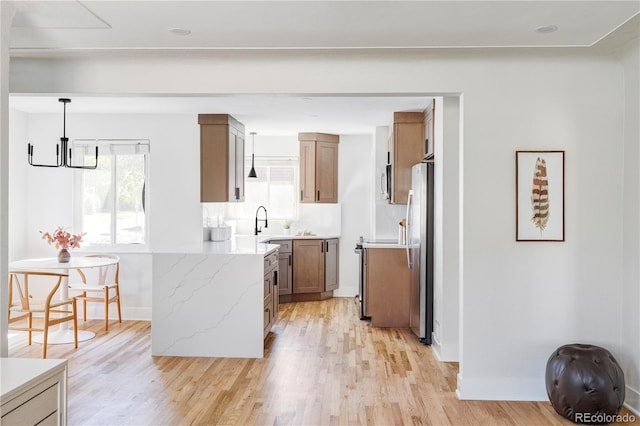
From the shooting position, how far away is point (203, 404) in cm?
362

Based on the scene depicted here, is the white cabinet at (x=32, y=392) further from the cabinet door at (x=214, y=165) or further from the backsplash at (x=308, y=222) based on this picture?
the backsplash at (x=308, y=222)

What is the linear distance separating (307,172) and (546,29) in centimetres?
471

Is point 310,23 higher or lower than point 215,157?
higher

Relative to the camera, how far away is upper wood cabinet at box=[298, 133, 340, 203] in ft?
24.7

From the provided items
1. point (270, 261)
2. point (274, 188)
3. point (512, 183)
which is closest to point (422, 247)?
point (270, 261)

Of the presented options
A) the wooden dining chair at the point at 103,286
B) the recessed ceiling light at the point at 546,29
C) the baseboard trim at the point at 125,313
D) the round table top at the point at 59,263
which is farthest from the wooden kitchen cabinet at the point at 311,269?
the recessed ceiling light at the point at 546,29

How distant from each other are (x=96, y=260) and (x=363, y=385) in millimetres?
3252

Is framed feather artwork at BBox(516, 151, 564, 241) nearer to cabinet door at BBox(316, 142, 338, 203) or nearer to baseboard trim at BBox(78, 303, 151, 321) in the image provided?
cabinet door at BBox(316, 142, 338, 203)

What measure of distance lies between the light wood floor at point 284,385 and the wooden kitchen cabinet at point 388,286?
0.27 meters

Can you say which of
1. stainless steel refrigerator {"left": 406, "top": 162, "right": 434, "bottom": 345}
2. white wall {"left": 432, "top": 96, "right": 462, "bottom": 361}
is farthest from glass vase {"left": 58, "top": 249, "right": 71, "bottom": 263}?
white wall {"left": 432, "top": 96, "right": 462, "bottom": 361}

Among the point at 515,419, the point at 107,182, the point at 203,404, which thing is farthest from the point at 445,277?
the point at 107,182

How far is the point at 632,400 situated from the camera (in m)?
3.48

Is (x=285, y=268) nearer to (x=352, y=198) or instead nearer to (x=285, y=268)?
(x=285, y=268)

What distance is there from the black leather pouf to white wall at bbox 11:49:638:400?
313 mm
